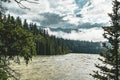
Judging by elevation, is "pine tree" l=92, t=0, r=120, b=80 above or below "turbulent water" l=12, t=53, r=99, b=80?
above

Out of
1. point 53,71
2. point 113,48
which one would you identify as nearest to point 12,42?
point 113,48

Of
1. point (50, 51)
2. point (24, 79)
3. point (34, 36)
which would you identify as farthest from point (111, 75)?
point (50, 51)

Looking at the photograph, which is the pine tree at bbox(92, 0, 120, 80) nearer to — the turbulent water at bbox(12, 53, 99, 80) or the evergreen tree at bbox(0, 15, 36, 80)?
the evergreen tree at bbox(0, 15, 36, 80)

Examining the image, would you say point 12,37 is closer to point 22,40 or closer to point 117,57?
point 22,40

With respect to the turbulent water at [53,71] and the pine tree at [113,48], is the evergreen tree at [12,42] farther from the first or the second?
the turbulent water at [53,71]

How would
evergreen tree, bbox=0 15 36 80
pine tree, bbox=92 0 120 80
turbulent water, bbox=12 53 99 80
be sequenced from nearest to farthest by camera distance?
evergreen tree, bbox=0 15 36 80 < pine tree, bbox=92 0 120 80 < turbulent water, bbox=12 53 99 80

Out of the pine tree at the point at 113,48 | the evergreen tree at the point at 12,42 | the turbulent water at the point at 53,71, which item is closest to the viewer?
the evergreen tree at the point at 12,42

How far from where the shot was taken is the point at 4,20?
7777 mm

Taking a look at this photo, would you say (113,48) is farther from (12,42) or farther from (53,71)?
(53,71)

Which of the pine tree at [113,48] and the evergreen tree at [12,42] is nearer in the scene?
the evergreen tree at [12,42]

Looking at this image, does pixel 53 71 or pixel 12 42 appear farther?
pixel 53 71

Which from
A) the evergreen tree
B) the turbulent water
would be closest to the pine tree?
the evergreen tree

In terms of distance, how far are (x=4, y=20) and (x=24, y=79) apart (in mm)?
39845

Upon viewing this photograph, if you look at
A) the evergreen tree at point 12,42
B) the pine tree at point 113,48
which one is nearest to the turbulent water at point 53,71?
the pine tree at point 113,48
